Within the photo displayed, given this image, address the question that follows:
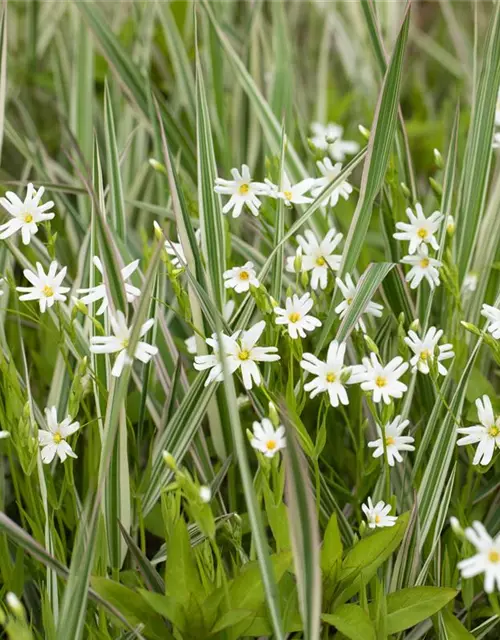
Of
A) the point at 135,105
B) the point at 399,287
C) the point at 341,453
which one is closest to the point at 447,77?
the point at 135,105

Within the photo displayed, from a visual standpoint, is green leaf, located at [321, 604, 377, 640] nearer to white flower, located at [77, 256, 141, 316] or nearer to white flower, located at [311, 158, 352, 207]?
white flower, located at [77, 256, 141, 316]

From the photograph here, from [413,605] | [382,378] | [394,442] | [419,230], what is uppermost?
[419,230]

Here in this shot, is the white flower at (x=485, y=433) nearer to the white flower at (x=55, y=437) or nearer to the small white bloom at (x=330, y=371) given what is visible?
the small white bloom at (x=330, y=371)

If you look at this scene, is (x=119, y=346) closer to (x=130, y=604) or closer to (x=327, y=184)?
(x=130, y=604)

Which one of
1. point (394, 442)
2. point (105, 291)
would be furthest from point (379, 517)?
point (105, 291)

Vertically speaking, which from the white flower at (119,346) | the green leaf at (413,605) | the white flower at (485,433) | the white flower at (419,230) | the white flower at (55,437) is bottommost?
the green leaf at (413,605)

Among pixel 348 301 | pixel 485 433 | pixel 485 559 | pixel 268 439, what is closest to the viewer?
pixel 485 559

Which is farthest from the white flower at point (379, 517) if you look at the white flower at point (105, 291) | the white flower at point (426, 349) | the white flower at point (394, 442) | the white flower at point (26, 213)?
the white flower at point (26, 213)

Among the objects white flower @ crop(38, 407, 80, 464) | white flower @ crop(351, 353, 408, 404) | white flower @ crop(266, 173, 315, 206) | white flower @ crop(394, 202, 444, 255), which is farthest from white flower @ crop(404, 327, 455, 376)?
white flower @ crop(38, 407, 80, 464)
